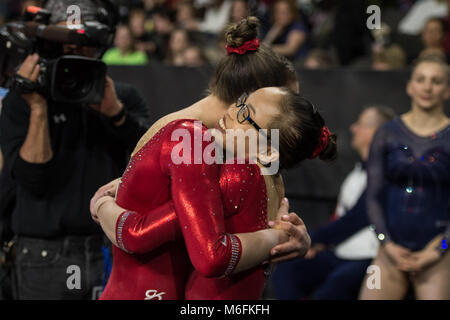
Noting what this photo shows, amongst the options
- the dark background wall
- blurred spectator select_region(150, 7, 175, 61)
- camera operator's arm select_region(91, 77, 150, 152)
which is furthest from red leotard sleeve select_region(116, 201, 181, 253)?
→ blurred spectator select_region(150, 7, 175, 61)

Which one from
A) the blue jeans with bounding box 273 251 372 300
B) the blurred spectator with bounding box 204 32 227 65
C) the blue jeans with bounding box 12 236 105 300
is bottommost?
the blue jeans with bounding box 273 251 372 300

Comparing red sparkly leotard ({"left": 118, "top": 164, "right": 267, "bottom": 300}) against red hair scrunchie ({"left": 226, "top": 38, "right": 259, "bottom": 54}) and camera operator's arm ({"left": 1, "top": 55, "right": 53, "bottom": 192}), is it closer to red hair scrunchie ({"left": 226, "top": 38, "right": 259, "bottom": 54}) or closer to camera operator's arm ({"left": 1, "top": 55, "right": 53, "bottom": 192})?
red hair scrunchie ({"left": 226, "top": 38, "right": 259, "bottom": 54})

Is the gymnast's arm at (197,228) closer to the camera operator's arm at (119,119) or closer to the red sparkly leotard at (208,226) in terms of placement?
the red sparkly leotard at (208,226)

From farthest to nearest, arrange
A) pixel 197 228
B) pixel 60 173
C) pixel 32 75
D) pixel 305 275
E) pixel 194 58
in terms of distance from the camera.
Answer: pixel 194 58 < pixel 305 275 < pixel 60 173 < pixel 32 75 < pixel 197 228

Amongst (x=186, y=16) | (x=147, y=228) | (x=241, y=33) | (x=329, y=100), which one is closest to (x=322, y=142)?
(x=241, y=33)

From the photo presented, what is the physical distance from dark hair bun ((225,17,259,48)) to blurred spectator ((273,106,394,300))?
1.98m

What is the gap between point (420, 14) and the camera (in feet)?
17.0

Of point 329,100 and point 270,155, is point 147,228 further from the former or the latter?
point 329,100

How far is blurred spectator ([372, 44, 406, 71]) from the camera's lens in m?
4.16

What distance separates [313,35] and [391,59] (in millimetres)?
1174

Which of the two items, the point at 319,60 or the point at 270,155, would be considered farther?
the point at 319,60

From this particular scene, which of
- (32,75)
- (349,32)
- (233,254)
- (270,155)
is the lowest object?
(233,254)

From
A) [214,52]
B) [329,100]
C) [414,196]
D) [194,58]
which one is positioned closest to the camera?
[414,196]
